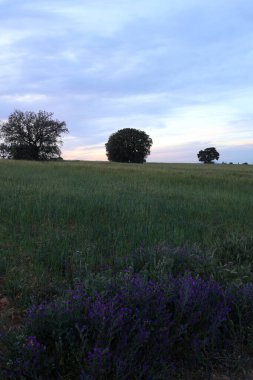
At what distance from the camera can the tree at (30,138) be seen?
234 ft

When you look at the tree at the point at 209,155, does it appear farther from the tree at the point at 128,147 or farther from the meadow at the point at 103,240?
the meadow at the point at 103,240

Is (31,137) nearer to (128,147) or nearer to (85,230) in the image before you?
(128,147)

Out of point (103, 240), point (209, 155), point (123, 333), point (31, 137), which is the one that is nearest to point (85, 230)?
point (103, 240)

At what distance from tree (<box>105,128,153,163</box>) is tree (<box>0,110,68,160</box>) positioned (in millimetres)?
16947

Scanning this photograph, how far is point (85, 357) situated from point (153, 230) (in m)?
4.27

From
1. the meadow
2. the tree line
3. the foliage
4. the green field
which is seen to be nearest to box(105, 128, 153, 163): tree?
the tree line

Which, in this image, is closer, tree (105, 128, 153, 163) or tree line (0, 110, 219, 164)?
tree line (0, 110, 219, 164)

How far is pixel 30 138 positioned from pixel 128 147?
23891 millimetres

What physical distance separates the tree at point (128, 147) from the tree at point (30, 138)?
55.6 ft

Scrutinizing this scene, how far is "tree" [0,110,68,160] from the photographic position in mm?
71438

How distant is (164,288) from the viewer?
3.50 meters

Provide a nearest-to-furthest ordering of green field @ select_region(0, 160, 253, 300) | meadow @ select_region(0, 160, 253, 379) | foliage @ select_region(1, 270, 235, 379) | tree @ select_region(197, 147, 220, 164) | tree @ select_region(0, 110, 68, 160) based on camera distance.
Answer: foliage @ select_region(1, 270, 235, 379) < meadow @ select_region(0, 160, 253, 379) < green field @ select_region(0, 160, 253, 300) < tree @ select_region(0, 110, 68, 160) < tree @ select_region(197, 147, 220, 164)

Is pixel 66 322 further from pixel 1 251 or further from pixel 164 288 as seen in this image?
pixel 1 251

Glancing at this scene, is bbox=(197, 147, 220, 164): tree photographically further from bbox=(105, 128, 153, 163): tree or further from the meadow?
the meadow
